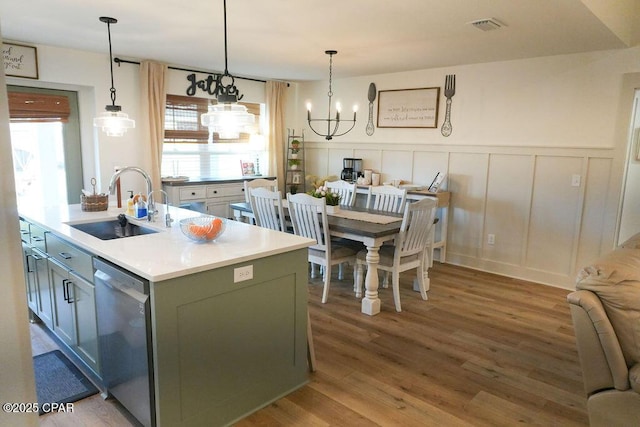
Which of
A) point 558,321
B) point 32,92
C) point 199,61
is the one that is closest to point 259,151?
point 199,61

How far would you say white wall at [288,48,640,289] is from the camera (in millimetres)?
4113

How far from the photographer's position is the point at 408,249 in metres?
3.79

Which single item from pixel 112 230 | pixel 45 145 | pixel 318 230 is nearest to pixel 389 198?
pixel 318 230

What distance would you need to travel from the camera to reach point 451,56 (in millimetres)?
4445

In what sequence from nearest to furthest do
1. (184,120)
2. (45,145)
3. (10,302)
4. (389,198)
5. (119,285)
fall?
(10,302) → (119,285) → (389,198) → (45,145) → (184,120)

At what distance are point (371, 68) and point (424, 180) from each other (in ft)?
4.96

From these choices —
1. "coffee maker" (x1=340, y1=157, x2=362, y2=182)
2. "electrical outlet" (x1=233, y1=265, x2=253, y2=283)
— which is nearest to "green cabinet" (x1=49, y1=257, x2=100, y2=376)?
"electrical outlet" (x1=233, y1=265, x2=253, y2=283)

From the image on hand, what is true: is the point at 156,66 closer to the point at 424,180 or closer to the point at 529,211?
the point at 424,180

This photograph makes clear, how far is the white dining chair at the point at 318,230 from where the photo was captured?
3711 millimetres

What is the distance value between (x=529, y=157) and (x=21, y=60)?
17.1ft

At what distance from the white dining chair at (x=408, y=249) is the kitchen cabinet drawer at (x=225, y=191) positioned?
249 centimetres

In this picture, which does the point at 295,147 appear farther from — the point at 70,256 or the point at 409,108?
the point at 70,256

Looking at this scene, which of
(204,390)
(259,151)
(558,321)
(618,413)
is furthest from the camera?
(259,151)

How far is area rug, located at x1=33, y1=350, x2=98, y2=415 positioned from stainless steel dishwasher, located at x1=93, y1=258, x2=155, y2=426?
0.74 ft
